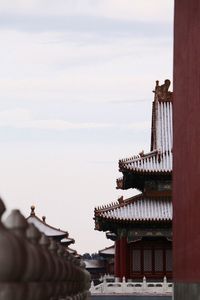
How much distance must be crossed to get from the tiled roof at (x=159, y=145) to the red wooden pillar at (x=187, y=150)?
20054 mm

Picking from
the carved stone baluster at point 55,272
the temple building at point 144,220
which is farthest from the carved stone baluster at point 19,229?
the temple building at point 144,220

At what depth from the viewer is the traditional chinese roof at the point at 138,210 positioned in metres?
39.5

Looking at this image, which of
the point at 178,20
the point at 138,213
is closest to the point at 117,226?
the point at 138,213

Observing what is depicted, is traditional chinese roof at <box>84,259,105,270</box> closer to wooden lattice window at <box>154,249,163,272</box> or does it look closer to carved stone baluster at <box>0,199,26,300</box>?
wooden lattice window at <box>154,249,163,272</box>

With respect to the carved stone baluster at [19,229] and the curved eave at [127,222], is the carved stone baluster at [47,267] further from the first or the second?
the curved eave at [127,222]

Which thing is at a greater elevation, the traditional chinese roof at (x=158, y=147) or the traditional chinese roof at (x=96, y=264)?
the traditional chinese roof at (x=158, y=147)

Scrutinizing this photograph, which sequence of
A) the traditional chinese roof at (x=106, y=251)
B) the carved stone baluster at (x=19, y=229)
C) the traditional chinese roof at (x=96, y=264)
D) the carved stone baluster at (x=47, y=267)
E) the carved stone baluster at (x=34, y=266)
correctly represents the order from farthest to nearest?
the traditional chinese roof at (x=96, y=264), the traditional chinese roof at (x=106, y=251), the carved stone baluster at (x=47, y=267), the carved stone baluster at (x=34, y=266), the carved stone baluster at (x=19, y=229)

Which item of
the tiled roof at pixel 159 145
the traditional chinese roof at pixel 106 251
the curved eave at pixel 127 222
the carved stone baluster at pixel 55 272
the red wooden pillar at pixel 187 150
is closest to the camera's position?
the carved stone baluster at pixel 55 272

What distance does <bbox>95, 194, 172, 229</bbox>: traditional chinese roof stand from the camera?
39469 mm

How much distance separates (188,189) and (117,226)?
2385 cm

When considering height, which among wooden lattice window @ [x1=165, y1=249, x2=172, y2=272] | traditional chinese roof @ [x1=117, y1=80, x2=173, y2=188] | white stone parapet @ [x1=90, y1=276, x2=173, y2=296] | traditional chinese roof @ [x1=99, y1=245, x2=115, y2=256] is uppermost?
traditional chinese roof @ [x1=117, y1=80, x2=173, y2=188]

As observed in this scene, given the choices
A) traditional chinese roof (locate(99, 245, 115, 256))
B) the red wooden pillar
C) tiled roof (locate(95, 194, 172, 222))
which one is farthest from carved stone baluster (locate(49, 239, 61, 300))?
traditional chinese roof (locate(99, 245, 115, 256))

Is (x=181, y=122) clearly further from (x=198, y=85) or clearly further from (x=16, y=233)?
(x=16, y=233)

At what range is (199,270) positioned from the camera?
15.1 meters
